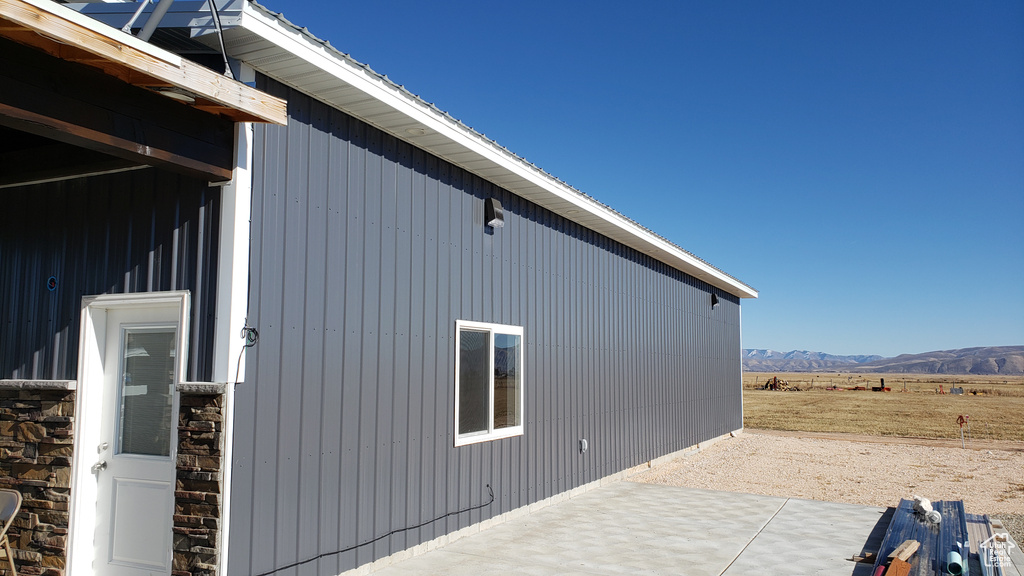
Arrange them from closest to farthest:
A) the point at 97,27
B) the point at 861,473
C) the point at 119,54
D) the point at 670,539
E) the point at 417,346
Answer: the point at 97,27 < the point at 119,54 < the point at 417,346 < the point at 670,539 < the point at 861,473

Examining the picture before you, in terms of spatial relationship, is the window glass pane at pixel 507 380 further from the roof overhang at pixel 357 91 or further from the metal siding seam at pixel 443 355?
the roof overhang at pixel 357 91

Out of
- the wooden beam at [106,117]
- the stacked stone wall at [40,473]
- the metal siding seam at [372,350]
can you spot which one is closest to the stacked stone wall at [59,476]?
the stacked stone wall at [40,473]

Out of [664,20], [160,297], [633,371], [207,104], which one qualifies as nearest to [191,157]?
[207,104]

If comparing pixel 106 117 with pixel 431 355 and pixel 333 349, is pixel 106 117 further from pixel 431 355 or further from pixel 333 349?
pixel 431 355

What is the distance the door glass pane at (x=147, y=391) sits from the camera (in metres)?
4.57

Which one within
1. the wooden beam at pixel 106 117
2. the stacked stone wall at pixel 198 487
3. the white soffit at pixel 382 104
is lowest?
the stacked stone wall at pixel 198 487

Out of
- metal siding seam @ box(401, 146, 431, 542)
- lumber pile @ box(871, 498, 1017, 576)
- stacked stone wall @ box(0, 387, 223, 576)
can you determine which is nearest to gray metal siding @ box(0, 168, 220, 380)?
stacked stone wall @ box(0, 387, 223, 576)

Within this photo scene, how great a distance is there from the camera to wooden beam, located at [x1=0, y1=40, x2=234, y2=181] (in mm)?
3174

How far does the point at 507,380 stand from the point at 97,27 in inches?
205

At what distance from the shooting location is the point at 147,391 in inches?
184

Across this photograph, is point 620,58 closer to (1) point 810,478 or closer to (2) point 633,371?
(2) point 633,371

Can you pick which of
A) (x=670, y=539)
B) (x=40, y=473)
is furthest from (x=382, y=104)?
(x=670, y=539)

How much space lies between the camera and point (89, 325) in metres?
4.77

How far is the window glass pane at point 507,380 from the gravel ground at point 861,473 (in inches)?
151
